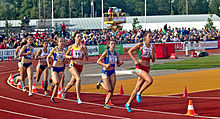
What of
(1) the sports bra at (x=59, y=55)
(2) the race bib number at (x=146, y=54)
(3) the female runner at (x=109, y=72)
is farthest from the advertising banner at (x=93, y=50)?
(2) the race bib number at (x=146, y=54)

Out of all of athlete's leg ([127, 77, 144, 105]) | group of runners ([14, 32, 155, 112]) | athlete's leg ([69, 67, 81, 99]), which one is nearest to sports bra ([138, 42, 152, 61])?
group of runners ([14, 32, 155, 112])

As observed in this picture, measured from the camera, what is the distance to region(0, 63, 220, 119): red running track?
13.1 m

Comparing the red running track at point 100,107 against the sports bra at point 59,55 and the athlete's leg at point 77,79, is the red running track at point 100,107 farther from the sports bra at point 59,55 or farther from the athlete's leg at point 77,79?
the sports bra at point 59,55

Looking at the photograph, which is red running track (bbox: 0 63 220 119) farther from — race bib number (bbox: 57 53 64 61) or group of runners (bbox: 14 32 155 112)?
race bib number (bbox: 57 53 64 61)

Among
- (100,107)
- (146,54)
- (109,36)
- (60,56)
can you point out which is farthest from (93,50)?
(146,54)

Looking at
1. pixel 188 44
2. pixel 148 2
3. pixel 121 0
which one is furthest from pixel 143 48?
pixel 148 2

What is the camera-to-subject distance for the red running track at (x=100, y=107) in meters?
13.1

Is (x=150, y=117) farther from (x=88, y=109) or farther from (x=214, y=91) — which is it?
(x=214, y=91)

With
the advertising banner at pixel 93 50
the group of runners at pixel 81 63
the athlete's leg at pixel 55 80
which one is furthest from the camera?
the advertising banner at pixel 93 50

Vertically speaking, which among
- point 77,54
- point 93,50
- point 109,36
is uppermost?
point 109,36

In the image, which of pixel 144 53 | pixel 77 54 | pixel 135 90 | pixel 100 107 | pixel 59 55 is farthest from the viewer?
pixel 59 55

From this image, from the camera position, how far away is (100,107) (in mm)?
14656

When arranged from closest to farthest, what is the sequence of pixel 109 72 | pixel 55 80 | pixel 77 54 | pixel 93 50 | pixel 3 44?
1. pixel 109 72
2. pixel 77 54
3. pixel 55 80
4. pixel 3 44
5. pixel 93 50

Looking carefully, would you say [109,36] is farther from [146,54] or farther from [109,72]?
[146,54]
